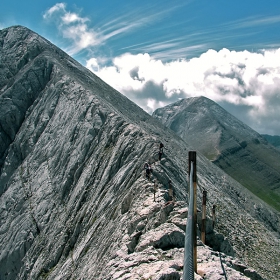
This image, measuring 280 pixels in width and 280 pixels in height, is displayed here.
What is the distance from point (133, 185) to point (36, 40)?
81666 millimetres

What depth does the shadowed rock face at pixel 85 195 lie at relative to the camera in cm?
2355

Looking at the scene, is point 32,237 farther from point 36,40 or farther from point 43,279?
point 36,40

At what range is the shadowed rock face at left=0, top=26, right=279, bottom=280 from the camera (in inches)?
927

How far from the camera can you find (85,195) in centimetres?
4875

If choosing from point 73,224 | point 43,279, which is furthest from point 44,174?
point 43,279

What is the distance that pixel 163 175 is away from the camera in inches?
1374

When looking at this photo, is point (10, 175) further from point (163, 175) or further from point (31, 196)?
point (163, 175)

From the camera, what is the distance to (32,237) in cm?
5316

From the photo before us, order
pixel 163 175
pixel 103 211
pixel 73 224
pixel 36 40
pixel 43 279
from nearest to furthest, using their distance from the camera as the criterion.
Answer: pixel 163 175 → pixel 103 211 → pixel 43 279 → pixel 73 224 → pixel 36 40

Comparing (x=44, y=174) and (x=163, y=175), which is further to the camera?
(x=44, y=174)

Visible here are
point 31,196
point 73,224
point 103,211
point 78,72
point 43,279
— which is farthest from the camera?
point 78,72

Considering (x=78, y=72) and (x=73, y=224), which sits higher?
(x=78, y=72)

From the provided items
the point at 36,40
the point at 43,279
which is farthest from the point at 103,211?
the point at 36,40

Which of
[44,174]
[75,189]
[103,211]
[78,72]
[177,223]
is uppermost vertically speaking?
[78,72]
